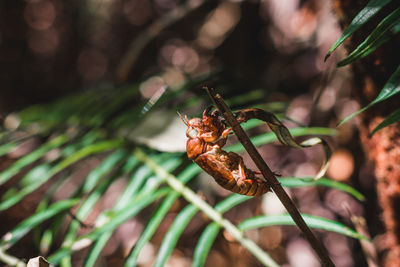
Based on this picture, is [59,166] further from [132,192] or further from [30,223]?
[132,192]

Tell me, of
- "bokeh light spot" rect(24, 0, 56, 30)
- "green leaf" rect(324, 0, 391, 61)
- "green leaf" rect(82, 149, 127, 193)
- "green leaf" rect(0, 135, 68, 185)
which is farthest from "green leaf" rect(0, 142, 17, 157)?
"bokeh light spot" rect(24, 0, 56, 30)

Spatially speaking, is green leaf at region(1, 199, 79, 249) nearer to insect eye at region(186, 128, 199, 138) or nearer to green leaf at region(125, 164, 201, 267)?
green leaf at region(125, 164, 201, 267)

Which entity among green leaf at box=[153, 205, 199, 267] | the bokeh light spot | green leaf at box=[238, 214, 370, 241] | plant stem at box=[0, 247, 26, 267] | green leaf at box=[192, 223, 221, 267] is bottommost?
green leaf at box=[238, 214, 370, 241]

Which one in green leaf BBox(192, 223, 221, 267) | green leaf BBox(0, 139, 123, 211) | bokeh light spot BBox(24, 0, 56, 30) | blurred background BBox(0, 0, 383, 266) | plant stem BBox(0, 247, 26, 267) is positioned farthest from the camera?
bokeh light spot BBox(24, 0, 56, 30)

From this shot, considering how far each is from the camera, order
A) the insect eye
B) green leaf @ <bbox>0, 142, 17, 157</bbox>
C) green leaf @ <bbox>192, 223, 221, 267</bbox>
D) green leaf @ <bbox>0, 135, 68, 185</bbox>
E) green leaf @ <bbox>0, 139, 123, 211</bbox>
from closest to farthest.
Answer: the insect eye, green leaf @ <bbox>192, 223, 221, 267</bbox>, green leaf @ <bbox>0, 139, 123, 211</bbox>, green leaf @ <bbox>0, 135, 68, 185</bbox>, green leaf @ <bbox>0, 142, 17, 157</bbox>

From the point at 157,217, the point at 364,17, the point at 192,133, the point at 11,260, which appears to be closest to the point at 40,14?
the point at 11,260

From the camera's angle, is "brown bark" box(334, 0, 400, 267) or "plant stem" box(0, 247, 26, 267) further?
"plant stem" box(0, 247, 26, 267)

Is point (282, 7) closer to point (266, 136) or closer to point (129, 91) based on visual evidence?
point (129, 91)

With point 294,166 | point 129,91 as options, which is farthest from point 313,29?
point 129,91
